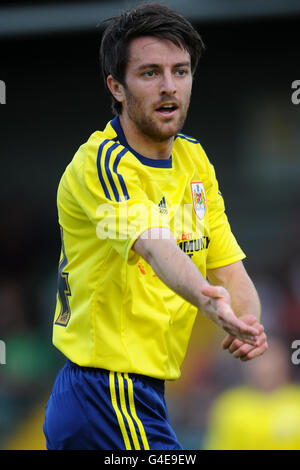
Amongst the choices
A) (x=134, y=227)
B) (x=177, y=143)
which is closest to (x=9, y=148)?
(x=177, y=143)

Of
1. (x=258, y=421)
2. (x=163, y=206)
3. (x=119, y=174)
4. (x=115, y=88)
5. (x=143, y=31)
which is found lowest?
(x=258, y=421)

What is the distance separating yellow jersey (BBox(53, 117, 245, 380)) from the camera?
107 inches

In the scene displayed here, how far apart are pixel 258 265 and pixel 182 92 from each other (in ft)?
18.8

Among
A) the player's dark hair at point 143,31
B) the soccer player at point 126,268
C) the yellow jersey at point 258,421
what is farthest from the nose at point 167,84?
the yellow jersey at point 258,421

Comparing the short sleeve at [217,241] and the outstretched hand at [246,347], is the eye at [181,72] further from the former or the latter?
the outstretched hand at [246,347]

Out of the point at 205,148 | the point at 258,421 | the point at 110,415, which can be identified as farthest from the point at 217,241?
the point at 205,148

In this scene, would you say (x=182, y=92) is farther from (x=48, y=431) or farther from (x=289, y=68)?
(x=289, y=68)

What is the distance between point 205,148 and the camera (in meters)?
9.35

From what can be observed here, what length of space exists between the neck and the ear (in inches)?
3.5

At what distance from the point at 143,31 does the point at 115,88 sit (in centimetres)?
29

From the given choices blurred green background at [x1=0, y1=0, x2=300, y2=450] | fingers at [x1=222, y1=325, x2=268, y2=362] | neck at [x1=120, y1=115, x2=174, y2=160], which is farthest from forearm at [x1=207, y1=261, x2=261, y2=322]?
blurred green background at [x1=0, y1=0, x2=300, y2=450]

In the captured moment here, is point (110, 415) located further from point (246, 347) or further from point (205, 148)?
point (205, 148)

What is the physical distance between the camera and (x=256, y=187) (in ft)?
30.3

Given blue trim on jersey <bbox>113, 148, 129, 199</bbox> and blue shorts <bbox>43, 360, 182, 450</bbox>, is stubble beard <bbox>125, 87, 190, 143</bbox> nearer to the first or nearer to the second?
blue trim on jersey <bbox>113, 148, 129, 199</bbox>
